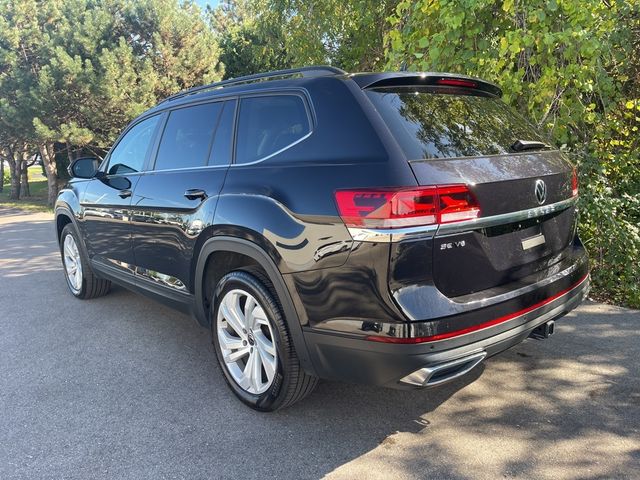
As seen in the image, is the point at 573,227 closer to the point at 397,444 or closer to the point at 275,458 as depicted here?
the point at 397,444

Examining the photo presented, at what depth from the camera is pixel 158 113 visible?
429 centimetres

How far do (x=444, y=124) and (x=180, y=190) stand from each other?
184 centimetres

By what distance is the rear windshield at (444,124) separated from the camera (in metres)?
2.51

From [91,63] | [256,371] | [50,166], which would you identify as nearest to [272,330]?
[256,371]

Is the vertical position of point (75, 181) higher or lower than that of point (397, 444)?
higher

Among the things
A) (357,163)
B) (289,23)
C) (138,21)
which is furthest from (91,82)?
(357,163)

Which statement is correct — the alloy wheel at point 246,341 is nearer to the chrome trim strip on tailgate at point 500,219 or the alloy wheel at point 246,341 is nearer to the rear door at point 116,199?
the chrome trim strip on tailgate at point 500,219

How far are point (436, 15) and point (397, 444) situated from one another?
402 centimetres

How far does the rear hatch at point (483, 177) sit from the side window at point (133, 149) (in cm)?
239

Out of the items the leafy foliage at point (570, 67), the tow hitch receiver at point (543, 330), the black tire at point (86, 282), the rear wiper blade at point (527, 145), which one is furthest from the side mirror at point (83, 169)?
the tow hitch receiver at point (543, 330)

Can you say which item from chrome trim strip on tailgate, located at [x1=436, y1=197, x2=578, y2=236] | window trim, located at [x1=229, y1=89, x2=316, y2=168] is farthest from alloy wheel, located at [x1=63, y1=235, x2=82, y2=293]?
chrome trim strip on tailgate, located at [x1=436, y1=197, x2=578, y2=236]

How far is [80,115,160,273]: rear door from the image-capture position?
4.30m

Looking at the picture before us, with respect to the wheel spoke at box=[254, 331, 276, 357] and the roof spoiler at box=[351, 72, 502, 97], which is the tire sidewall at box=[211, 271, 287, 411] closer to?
the wheel spoke at box=[254, 331, 276, 357]

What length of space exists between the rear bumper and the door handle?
122cm
